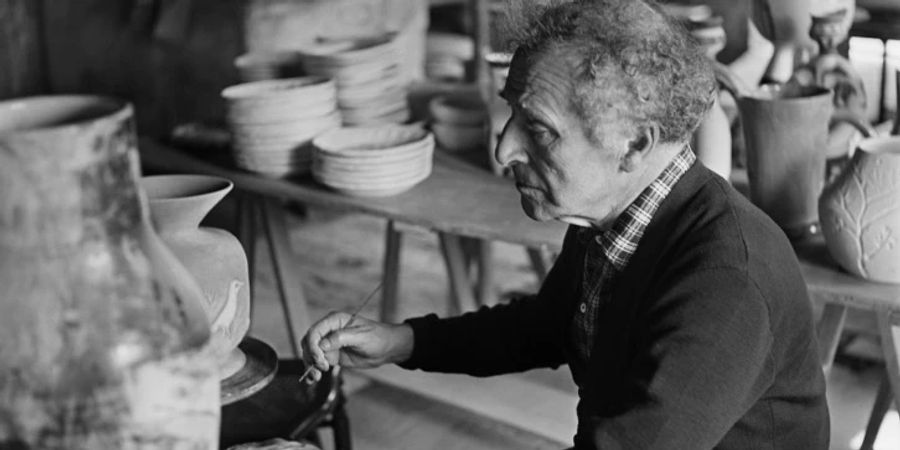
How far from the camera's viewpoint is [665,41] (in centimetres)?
170

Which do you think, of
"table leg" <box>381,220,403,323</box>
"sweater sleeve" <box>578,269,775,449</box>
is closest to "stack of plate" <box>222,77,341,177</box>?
"table leg" <box>381,220,403,323</box>

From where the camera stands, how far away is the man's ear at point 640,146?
1732 millimetres

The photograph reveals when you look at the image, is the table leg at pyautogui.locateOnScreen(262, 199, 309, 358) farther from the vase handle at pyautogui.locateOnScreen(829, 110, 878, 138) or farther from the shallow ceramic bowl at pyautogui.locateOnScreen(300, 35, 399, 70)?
the vase handle at pyautogui.locateOnScreen(829, 110, 878, 138)

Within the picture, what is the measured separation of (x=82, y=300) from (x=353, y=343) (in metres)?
0.91

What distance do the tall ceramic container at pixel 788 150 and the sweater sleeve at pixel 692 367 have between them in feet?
3.25

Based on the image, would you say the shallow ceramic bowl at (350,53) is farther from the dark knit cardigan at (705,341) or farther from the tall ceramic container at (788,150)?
the dark knit cardigan at (705,341)

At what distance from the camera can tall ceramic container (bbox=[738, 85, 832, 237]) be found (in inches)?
100

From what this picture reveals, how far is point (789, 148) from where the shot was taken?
8.44ft

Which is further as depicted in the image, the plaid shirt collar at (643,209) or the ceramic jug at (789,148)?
the ceramic jug at (789,148)

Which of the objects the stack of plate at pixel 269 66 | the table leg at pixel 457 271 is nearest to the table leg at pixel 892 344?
the table leg at pixel 457 271

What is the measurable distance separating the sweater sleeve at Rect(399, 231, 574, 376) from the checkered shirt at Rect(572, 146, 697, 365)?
0.50ft

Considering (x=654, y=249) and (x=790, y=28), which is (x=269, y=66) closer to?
(x=790, y=28)

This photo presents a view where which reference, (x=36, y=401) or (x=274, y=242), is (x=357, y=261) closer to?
(x=274, y=242)

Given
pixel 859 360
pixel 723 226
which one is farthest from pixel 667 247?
pixel 859 360
